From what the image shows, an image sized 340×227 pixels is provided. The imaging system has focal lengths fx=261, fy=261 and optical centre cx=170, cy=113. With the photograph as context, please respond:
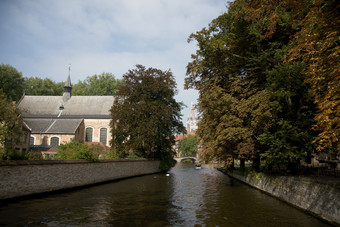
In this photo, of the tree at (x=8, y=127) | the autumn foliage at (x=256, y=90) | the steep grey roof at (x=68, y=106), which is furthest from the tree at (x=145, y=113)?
the steep grey roof at (x=68, y=106)

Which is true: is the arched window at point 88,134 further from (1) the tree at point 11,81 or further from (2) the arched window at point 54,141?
(1) the tree at point 11,81

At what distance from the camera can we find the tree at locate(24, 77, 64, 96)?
222ft

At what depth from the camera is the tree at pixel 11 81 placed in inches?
2173

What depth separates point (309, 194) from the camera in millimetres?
12000

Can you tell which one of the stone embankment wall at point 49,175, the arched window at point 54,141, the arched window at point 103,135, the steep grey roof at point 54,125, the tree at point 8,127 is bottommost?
the stone embankment wall at point 49,175

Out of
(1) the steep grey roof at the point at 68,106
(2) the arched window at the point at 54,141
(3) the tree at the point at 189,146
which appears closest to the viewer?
(2) the arched window at the point at 54,141

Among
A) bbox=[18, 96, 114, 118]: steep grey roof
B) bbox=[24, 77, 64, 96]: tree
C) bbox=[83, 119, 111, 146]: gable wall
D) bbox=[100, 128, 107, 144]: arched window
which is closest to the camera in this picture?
bbox=[83, 119, 111, 146]: gable wall

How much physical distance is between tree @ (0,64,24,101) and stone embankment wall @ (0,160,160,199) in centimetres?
4210

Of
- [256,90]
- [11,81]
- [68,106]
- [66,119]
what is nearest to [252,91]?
[256,90]

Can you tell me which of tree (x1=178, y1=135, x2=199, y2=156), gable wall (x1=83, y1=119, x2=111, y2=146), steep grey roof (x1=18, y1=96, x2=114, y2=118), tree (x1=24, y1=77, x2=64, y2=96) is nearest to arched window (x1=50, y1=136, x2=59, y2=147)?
steep grey roof (x1=18, y1=96, x2=114, y2=118)

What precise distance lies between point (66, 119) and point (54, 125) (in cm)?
294

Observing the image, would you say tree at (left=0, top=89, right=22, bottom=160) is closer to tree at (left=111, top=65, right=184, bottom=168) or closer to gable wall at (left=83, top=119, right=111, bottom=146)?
tree at (left=111, top=65, right=184, bottom=168)

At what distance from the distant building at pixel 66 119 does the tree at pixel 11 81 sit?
384 cm

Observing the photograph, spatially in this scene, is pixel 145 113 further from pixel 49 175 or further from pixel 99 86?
pixel 99 86
